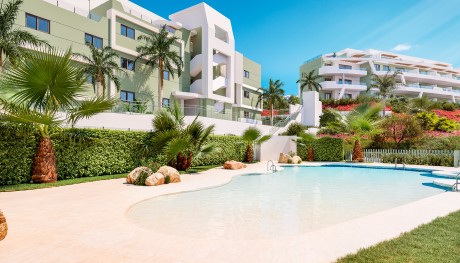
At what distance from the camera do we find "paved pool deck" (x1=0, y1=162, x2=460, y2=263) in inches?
167

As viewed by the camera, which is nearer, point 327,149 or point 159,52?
point 327,149

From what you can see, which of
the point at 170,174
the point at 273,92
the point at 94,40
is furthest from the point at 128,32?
the point at 273,92

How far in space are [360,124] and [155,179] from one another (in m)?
19.1

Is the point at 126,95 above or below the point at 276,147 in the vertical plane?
above

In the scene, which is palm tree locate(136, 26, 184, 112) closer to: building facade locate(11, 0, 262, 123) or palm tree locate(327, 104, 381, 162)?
building facade locate(11, 0, 262, 123)

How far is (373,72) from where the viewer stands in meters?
64.4

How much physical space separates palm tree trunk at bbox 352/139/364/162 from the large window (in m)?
23.7

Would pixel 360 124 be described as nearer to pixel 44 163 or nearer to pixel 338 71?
pixel 44 163

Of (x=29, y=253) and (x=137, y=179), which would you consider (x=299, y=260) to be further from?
(x=137, y=179)

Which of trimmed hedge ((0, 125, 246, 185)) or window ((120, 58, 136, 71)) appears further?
window ((120, 58, 136, 71))

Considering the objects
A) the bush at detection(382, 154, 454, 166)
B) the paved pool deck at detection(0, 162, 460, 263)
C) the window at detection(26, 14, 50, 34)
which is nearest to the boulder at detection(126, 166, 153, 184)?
the paved pool deck at detection(0, 162, 460, 263)

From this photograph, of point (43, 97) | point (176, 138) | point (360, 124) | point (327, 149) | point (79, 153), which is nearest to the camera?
point (43, 97)

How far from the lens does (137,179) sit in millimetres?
11539

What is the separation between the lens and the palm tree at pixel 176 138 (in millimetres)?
14922
